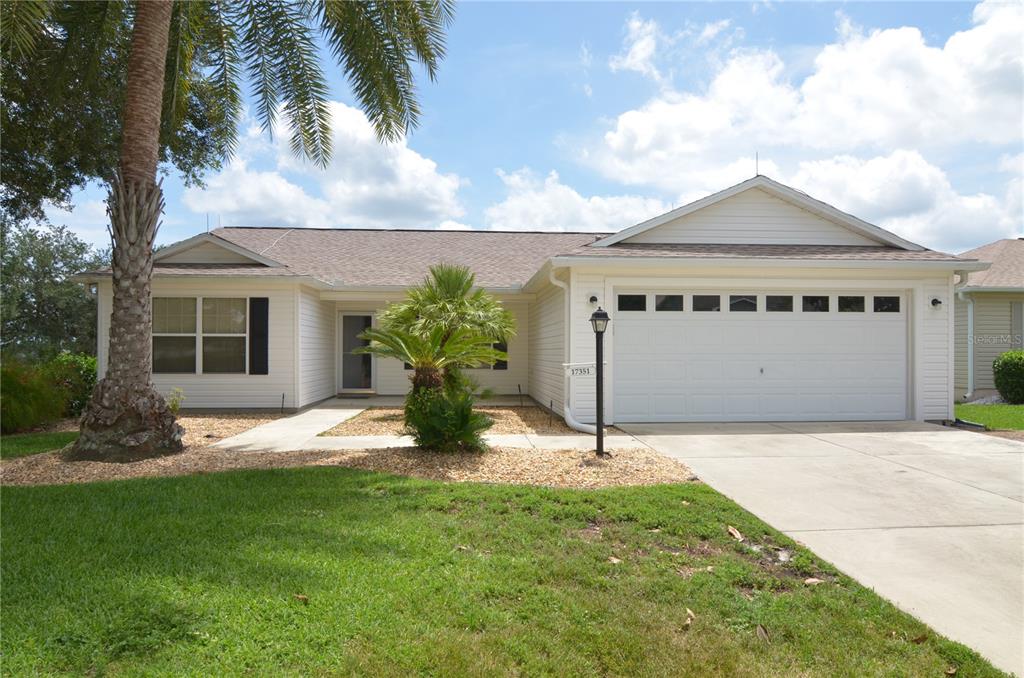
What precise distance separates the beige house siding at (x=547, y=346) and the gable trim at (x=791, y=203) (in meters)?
1.77

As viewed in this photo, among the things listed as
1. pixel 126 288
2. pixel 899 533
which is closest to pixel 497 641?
pixel 899 533

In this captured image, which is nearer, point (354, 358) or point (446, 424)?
point (446, 424)

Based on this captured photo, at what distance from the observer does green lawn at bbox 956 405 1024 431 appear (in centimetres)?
1095

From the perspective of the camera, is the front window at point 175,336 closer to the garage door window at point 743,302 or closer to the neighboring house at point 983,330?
the garage door window at point 743,302

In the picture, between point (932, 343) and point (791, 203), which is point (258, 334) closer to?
point (791, 203)

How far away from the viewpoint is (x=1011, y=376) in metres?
14.5

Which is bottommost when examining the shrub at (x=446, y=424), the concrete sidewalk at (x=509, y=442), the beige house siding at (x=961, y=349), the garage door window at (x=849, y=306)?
the concrete sidewalk at (x=509, y=442)

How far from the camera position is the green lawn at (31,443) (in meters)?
8.05

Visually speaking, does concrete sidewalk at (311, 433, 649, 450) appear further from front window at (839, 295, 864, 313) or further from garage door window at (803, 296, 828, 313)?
front window at (839, 295, 864, 313)

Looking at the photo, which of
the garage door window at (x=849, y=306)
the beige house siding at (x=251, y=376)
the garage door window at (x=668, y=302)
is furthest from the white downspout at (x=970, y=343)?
the beige house siding at (x=251, y=376)

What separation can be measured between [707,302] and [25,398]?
39.2ft

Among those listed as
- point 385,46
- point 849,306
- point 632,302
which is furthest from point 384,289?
point 849,306

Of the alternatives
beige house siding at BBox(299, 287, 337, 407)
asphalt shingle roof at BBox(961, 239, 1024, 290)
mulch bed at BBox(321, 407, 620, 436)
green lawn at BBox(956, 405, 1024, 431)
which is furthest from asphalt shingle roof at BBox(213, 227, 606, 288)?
asphalt shingle roof at BBox(961, 239, 1024, 290)

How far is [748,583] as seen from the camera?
12.7 ft
